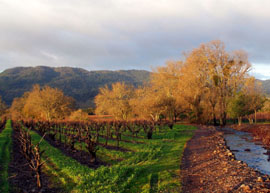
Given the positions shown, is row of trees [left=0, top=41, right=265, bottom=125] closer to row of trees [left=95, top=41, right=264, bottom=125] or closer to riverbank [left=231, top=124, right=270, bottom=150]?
row of trees [left=95, top=41, right=264, bottom=125]

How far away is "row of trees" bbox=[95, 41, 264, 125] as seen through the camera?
32.7 meters

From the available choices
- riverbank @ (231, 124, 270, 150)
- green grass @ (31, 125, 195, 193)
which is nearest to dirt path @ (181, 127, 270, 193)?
green grass @ (31, 125, 195, 193)

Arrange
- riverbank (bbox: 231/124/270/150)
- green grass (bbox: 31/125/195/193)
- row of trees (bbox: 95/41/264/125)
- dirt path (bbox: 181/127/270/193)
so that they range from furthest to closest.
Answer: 1. row of trees (bbox: 95/41/264/125)
2. riverbank (bbox: 231/124/270/150)
3. green grass (bbox: 31/125/195/193)
4. dirt path (bbox: 181/127/270/193)

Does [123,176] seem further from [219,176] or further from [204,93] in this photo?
[204,93]

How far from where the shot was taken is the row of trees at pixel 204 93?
107ft

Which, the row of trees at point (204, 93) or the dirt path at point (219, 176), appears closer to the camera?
the dirt path at point (219, 176)

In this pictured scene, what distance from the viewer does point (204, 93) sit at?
37531 mm

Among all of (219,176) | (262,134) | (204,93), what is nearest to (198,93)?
(204,93)

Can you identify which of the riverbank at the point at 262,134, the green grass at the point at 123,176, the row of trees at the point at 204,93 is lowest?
the green grass at the point at 123,176

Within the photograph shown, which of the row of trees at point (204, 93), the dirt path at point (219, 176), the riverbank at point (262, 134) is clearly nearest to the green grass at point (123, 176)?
the dirt path at point (219, 176)

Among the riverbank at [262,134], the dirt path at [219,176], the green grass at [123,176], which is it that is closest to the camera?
the dirt path at [219,176]

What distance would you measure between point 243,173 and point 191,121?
32.0m

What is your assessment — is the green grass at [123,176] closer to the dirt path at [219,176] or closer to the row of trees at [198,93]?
the dirt path at [219,176]

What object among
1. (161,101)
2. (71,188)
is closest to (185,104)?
(161,101)
